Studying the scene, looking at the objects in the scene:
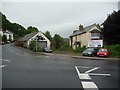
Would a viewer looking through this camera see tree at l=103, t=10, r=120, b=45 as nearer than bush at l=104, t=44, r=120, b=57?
Yes

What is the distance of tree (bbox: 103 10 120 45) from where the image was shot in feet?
67.6

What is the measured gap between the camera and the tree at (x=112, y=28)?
20.6m

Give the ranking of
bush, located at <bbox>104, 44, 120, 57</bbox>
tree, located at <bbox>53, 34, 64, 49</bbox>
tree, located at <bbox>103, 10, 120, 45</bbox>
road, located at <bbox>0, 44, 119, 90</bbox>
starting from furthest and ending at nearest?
tree, located at <bbox>53, 34, 64, 49</bbox>
bush, located at <bbox>104, 44, 120, 57</bbox>
tree, located at <bbox>103, 10, 120, 45</bbox>
road, located at <bbox>0, 44, 119, 90</bbox>

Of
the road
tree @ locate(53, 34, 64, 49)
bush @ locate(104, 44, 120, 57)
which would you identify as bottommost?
the road

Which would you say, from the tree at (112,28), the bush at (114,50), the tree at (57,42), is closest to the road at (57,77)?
the bush at (114,50)

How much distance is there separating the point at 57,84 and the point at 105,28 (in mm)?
18154

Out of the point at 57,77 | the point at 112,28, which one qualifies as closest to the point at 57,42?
the point at 112,28

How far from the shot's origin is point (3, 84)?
5.90 m

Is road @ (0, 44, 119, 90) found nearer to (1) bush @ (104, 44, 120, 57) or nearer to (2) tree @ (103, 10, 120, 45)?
(1) bush @ (104, 44, 120, 57)

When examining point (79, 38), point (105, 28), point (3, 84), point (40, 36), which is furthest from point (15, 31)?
point (3, 84)

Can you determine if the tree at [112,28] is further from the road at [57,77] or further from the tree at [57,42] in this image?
the tree at [57,42]

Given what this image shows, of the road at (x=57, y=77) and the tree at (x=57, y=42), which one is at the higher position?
the tree at (x=57, y=42)

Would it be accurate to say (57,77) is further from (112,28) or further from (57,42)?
(57,42)

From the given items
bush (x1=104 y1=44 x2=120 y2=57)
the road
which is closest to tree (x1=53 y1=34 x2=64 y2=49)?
bush (x1=104 y1=44 x2=120 y2=57)
